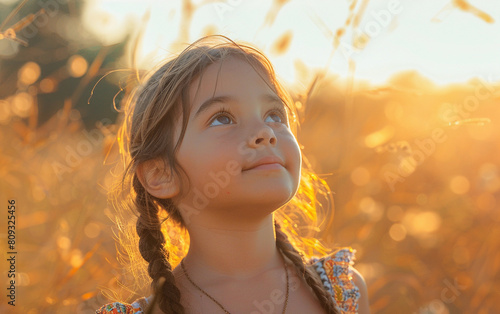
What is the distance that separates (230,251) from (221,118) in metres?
0.42

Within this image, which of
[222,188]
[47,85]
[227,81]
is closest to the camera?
[222,188]

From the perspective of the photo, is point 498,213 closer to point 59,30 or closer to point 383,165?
point 383,165

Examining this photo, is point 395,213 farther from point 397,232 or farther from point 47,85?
point 47,85

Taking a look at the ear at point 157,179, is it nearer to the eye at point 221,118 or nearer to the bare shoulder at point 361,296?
the eye at point 221,118

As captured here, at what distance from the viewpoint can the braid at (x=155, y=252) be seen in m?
1.59

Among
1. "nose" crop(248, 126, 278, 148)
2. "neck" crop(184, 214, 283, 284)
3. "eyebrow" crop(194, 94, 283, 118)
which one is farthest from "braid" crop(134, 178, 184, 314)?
"nose" crop(248, 126, 278, 148)

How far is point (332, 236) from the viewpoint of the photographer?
2088mm

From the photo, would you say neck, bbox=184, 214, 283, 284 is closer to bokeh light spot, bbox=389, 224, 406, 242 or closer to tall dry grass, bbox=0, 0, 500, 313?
tall dry grass, bbox=0, 0, 500, 313

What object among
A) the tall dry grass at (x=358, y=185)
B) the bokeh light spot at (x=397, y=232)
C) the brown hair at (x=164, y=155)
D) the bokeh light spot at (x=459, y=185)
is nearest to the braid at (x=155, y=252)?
the brown hair at (x=164, y=155)

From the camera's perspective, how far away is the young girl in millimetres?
1563

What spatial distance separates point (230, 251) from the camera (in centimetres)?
169

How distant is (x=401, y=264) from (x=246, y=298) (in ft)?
3.02

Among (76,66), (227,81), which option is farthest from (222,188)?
(76,66)

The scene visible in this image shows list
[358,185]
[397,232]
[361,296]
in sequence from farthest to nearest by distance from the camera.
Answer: [397,232] < [358,185] < [361,296]
